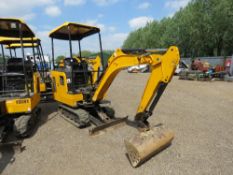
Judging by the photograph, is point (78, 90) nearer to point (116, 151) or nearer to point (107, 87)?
point (107, 87)

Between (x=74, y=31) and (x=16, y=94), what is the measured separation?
102 inches

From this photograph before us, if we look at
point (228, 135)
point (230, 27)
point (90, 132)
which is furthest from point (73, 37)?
point (230, 27)

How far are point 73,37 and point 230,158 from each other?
581 cm

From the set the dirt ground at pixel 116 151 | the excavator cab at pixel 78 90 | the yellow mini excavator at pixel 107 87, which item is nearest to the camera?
the dirt ground at pixel 116 151

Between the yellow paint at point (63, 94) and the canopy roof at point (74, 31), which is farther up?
the canopy roof at point (74, 31)

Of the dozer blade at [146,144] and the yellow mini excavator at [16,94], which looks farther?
the yellow mini excavator at [16,94]

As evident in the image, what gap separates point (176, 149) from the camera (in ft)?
14.6

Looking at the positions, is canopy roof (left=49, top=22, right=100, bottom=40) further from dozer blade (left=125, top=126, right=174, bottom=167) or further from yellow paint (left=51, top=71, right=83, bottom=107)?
dozer blade (left=125, top=126, right=174, bottom=167)

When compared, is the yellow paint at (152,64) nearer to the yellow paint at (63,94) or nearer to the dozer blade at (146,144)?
the dozer blade at (146,144)

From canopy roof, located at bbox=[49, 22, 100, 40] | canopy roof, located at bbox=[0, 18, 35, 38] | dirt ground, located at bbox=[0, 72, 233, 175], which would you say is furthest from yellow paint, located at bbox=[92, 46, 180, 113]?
canopy roof, located at bbox=[0, 18, 35, 38]

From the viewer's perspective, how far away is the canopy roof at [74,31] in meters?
6.09

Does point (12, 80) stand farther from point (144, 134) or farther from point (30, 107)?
point (144, 134)

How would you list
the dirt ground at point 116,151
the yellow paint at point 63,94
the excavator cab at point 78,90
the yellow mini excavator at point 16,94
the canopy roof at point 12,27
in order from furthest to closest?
the yellow paint at point 63,94 < the excavator cab at point 78,90 < the canopy roof at point 12,27 < the yellow mini excavator at point 16,94 < the dirt ground at point 116,151

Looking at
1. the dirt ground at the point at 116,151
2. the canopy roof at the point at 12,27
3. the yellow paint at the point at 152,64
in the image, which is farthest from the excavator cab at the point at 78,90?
the yellow paint at the point at 152,64
